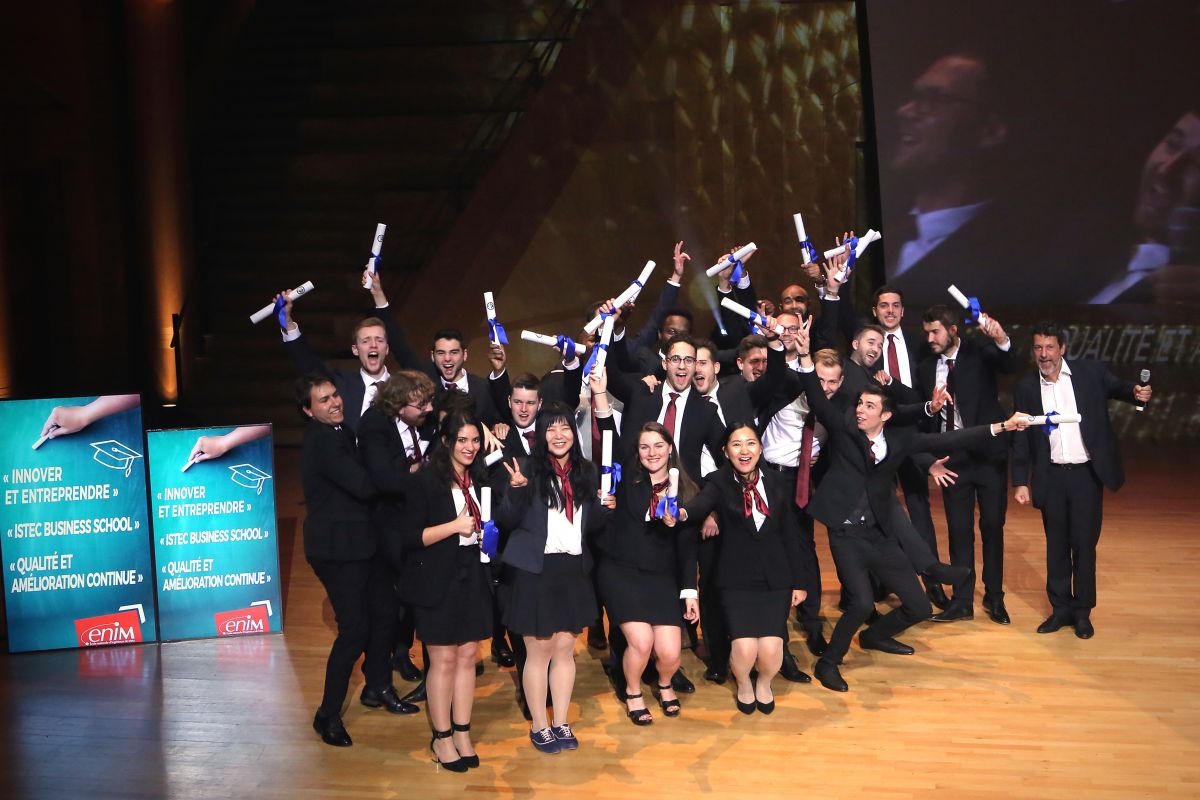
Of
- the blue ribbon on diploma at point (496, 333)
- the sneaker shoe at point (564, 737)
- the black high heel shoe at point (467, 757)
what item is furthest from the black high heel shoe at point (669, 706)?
the blue ribbon on diploma at point (496, 333)

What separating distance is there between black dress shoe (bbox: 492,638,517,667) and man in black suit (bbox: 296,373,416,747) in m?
0.96

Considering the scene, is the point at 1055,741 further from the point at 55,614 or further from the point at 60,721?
the point at 55,614

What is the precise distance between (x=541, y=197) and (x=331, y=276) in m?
2.09

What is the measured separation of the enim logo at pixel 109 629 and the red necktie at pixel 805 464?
320cm

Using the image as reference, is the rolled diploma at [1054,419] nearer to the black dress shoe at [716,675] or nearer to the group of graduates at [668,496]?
the group of graduates at [668,496]

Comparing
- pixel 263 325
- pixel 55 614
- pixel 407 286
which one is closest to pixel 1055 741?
pixel 55 614

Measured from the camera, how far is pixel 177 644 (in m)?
5.58

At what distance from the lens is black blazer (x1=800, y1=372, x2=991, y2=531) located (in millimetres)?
4961

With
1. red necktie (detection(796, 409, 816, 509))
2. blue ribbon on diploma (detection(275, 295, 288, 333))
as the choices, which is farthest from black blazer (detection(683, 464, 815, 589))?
blue ribbon on diploma (detection(275, 295, 288, 333))

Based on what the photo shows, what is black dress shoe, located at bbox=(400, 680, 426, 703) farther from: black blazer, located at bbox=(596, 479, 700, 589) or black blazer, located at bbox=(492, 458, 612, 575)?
black blazer, located at bbox=(596, 479, 700, 589)

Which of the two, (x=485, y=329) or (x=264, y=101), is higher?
(x=264, y=101)

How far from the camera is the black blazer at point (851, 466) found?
4.96 metres

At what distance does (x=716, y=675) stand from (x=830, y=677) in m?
0.48

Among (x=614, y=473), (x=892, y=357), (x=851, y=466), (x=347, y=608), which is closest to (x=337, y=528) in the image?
(x=347, y=608)
